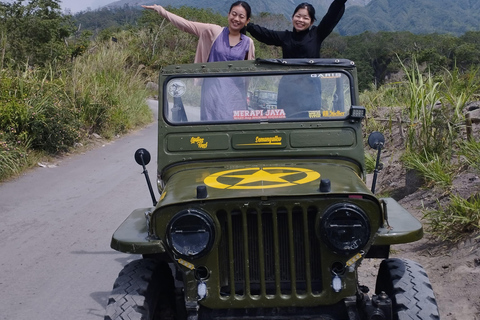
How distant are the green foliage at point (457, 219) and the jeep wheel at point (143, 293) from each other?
289cm

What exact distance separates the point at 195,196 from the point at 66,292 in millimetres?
2316

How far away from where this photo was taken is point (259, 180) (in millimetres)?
3740

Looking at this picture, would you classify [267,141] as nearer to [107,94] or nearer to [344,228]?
[344,228]

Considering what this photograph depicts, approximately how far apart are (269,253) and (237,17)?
8.32 feet

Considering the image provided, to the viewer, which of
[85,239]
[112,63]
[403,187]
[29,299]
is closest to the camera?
[29,299]

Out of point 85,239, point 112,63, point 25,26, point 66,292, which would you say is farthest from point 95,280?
point 112,63

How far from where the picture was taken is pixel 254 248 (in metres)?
3.44

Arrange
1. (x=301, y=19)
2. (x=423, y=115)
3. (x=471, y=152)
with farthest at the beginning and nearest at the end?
(x=423, y=115) < (x=471, y=152) < (x=301, y=19)

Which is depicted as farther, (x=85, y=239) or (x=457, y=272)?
(x=85, y=239)

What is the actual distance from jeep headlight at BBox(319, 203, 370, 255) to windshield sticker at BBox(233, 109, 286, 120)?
1428 millimetres

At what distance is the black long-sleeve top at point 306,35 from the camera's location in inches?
213

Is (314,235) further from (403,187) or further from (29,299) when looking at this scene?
(403,187)

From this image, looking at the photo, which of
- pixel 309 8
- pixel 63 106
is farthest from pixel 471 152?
pixel 63 106

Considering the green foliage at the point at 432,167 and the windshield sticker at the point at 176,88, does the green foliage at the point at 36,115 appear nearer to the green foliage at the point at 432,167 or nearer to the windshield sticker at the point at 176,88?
the windshield sticker at the point at 176,88
